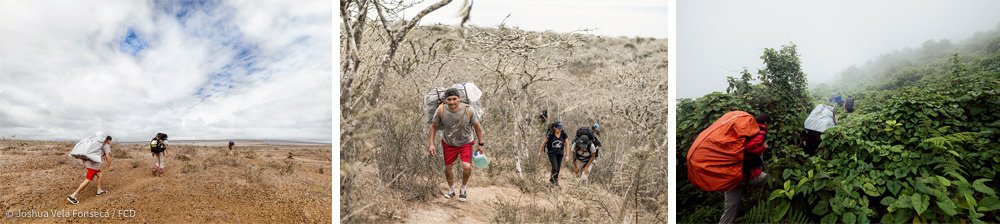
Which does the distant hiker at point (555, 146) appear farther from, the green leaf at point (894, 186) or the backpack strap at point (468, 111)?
the green leaf at point (894, 186)

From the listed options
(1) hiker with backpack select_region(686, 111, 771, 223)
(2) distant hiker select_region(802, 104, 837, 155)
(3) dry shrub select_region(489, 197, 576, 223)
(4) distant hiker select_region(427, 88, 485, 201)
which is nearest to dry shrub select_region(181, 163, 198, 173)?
(4) distant hiker select_region(427, 88, 485, 201)

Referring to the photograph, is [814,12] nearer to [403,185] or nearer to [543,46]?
[543,46]

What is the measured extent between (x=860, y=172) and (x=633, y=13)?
77.2 inches

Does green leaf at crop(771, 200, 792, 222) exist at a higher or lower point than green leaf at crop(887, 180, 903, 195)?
lower

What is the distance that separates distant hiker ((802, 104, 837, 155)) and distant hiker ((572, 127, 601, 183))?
5.33ft

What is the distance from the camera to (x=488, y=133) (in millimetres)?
4762

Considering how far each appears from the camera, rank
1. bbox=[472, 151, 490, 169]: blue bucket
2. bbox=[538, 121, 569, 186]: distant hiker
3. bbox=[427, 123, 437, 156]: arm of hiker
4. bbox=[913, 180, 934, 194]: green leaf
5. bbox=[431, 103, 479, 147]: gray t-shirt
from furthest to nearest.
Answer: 1. bbox=[538, 121, 569, 186]: distant hiker
2. bbox=[472, 151, 490, 169]: blue bucket
3. bbox=[431, 103, 479, 147]: gray t-shirt
4. bbox=[427, 123, 437, 156]: arm of hiker
5. bbox=[913, 180, 934, 194]: green leaf

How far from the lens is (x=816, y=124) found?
15.3 ft

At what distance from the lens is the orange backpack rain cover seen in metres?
4.18

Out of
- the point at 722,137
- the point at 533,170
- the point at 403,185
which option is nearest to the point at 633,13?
the point at 722,137

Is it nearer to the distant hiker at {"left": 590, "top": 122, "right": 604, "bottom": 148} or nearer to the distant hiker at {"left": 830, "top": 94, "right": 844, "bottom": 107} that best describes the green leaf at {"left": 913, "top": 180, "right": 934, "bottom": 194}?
the distant hiker at {"left": 830, "top": 94, "right": 844, "bottom": 107}

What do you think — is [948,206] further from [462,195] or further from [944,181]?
[462,195]

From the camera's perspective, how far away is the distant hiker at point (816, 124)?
4637mm

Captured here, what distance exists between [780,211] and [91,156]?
5.07m
